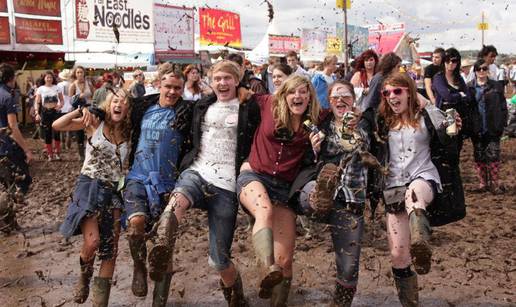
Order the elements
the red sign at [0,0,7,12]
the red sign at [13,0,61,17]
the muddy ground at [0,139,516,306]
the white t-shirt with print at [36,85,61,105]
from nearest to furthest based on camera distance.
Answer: the muddy ground at [0,139,516,306]
the white t-shirt with print at [36,85,61,105]
the red sign at [0,0,7,12]
the red sign at [13,0,61,17]

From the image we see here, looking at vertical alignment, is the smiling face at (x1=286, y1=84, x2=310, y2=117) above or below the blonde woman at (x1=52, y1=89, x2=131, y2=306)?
above

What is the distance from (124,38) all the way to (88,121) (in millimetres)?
22826

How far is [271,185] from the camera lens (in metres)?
3.82

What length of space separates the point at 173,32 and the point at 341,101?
25847 mm

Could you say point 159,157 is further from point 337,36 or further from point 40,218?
point 337,36

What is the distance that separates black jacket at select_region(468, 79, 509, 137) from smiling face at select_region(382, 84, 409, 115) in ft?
14.6

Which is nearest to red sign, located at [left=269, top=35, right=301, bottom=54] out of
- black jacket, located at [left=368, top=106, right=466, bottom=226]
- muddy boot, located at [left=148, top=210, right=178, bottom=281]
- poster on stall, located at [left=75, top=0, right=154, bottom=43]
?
poster on stall, located at [left=75, top=0, right=154, bottom=43]

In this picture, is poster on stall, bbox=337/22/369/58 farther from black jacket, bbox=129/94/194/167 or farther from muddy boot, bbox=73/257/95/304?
muddy boot, bbox=73/257/95/304

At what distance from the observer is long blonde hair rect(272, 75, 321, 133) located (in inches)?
151

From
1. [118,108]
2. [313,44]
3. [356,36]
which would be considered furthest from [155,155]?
[356,36]

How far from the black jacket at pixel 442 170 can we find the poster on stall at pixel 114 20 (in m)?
20.4

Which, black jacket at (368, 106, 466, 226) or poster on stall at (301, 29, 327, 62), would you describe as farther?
poster on stall at (301, 29, 327, 62)

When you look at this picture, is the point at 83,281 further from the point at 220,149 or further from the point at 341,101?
the point at 341,101

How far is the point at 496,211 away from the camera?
24.1 ft
